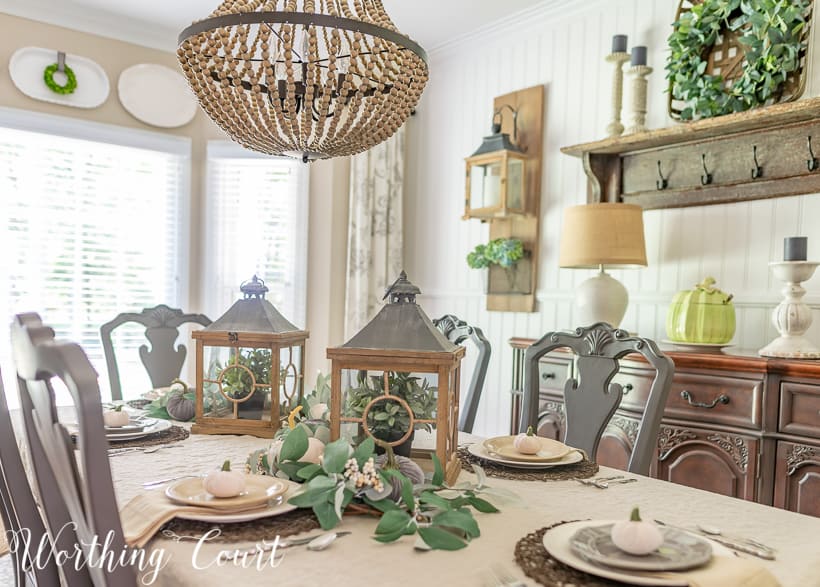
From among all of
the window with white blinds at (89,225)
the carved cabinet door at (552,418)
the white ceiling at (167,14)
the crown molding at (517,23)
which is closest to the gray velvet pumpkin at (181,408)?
the carved cabinet door at (552,418)

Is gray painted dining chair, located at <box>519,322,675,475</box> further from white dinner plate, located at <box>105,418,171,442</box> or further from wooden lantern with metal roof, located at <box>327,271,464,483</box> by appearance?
Answer: white dinner plate, located at <box>105,418,171,442</box>

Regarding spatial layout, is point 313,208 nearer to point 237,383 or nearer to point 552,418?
point 552,418

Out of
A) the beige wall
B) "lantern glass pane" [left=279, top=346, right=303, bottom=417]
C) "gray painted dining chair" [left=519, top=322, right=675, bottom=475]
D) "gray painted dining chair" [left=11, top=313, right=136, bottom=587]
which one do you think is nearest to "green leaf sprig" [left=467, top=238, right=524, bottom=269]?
the beige wall

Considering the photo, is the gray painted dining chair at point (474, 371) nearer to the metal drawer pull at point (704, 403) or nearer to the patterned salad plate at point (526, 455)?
the patterned salad plate at point (526, 455)

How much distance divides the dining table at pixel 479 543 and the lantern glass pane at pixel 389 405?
0.65ft

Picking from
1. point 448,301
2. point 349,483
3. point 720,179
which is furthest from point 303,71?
point 448,301

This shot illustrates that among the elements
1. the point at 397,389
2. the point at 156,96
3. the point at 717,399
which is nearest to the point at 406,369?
the point at 397,389

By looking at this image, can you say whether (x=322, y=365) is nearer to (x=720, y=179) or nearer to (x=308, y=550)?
(x=720, y=179)

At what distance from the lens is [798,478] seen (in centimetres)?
212

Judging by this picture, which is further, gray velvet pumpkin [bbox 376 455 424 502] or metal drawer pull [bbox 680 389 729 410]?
metal drawer pull [bbox 680 389 729 410]

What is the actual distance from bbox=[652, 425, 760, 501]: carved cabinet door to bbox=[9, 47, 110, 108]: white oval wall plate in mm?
3316

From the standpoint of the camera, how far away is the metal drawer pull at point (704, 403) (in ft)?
7.50

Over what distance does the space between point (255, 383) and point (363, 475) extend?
71 cm

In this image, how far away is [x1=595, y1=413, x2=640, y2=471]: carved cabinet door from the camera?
8.35 ft
